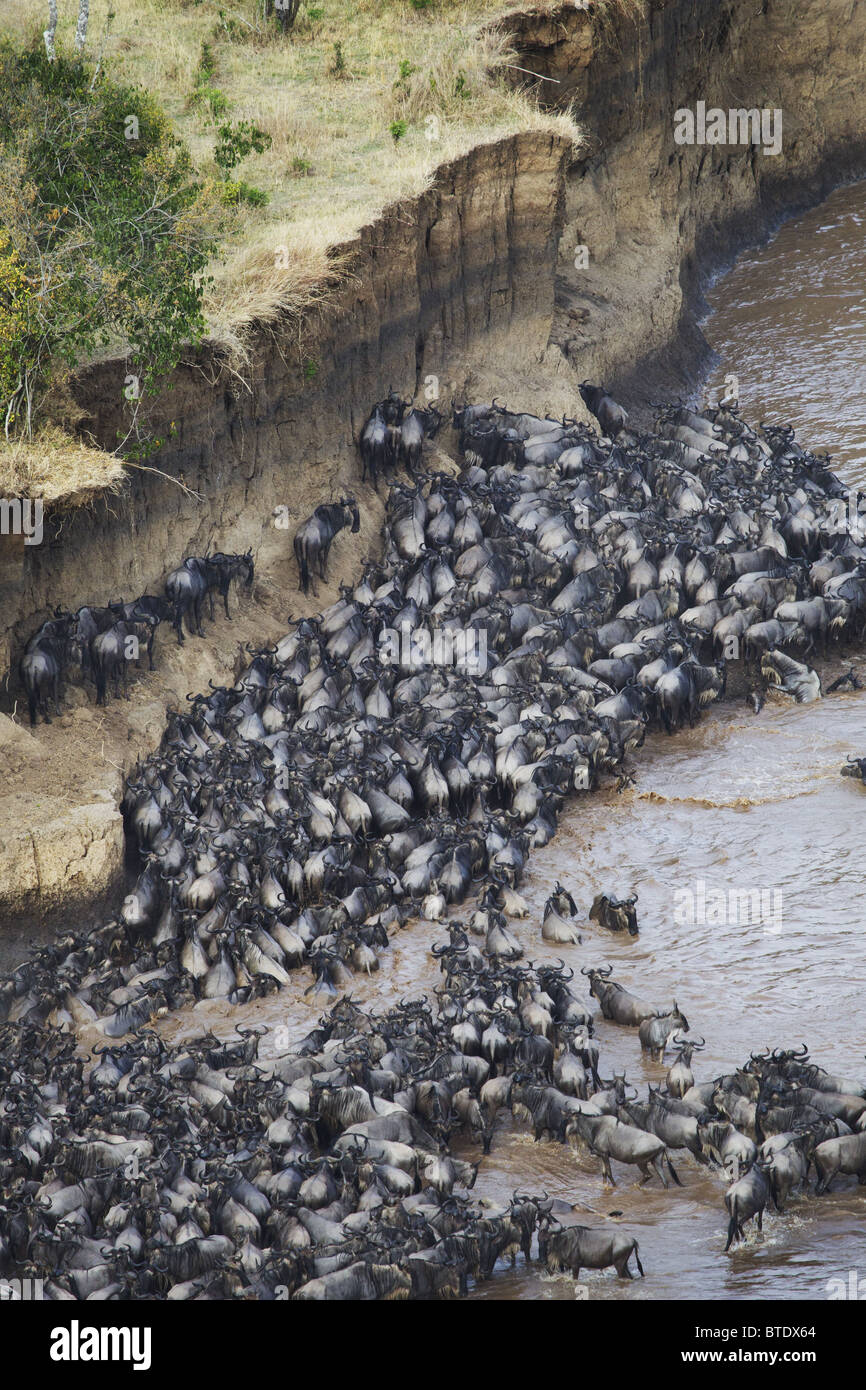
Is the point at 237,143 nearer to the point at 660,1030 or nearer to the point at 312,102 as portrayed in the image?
the point at 312,102

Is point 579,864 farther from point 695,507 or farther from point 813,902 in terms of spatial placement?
point 695,507

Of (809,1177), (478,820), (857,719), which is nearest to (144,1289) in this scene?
(809,1177)

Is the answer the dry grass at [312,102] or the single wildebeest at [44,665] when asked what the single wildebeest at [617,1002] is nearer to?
the single wildebeest at [44,665]
